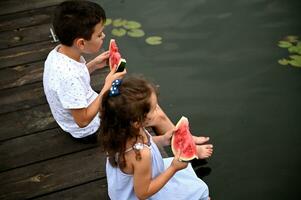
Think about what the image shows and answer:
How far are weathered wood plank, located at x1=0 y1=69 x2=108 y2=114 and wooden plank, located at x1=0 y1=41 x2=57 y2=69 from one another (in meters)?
0.42

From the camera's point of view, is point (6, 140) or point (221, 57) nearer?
point (6, 140)

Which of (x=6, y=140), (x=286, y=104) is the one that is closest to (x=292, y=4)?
(x=286, y=104)

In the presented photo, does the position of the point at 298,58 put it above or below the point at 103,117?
below

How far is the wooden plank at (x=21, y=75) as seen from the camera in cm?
377

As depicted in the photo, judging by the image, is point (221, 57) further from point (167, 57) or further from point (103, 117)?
point (103, 117)

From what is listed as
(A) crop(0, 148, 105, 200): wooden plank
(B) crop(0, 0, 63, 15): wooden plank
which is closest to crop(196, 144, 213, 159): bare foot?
(A) crop(0, 148, 105, 200): wooden plank

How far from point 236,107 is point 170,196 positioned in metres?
1.73

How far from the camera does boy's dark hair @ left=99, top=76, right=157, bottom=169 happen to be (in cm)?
200

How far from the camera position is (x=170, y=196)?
256cm

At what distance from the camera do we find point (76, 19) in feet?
8.45

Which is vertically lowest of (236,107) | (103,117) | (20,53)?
(236,107)

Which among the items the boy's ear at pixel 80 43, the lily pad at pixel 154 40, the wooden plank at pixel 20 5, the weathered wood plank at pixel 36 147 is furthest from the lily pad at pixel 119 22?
the boy's ear at pixel 80 43

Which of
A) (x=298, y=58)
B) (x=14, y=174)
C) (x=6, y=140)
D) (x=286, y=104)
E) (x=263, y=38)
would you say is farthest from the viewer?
(x=263, y=38)

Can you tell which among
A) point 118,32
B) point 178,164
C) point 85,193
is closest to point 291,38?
point 118,32
